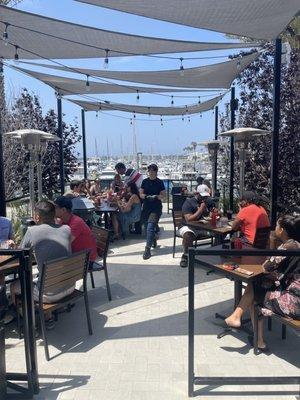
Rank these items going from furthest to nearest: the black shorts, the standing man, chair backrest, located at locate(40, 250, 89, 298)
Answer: the black shorts → the standing man → chair backrest, located at locate(40, 250, 89, 298)

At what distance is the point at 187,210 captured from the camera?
5.57 metres

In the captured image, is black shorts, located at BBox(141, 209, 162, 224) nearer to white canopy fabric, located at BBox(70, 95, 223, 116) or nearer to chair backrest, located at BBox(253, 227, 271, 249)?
chair backrest, located at BBox(253, 227, 271, 249)

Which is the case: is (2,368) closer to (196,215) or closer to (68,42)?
(196,215)

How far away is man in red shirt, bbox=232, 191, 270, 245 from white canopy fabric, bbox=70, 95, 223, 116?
6330 mm

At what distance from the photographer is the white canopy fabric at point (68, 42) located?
4535 millimetres

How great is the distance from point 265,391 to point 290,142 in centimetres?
664

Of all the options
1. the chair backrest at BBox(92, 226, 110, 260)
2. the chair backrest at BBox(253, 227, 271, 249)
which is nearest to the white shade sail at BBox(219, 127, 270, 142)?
the chair backrest at BBox(253, 227, 271, 249)

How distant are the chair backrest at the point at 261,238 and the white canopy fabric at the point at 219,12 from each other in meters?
2.20

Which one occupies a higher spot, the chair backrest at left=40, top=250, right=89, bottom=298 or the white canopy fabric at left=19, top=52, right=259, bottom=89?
the white canopy fabric at left=19, top=52, right=259, bottom=89

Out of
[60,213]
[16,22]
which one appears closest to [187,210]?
[60,213]

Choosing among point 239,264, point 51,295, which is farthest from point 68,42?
point 239,264

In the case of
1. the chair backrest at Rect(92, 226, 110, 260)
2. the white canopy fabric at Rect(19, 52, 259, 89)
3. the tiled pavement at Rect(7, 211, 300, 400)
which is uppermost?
the white canopy fabric at Rect(19, 52, 259, 89)

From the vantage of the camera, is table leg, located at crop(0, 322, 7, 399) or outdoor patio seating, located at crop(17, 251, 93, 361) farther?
outdoor patio seating, located at crop(17, 251, 93, 361)

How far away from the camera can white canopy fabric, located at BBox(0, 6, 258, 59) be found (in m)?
4.54
